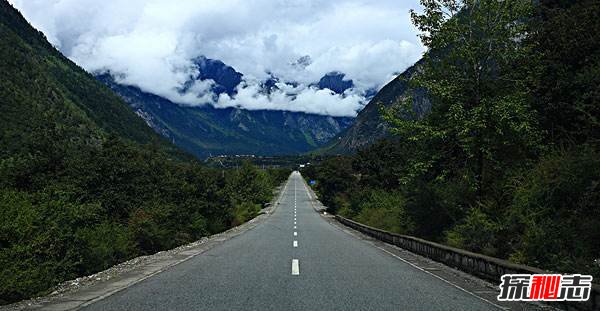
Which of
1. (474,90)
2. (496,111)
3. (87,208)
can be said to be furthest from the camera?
(87,208)

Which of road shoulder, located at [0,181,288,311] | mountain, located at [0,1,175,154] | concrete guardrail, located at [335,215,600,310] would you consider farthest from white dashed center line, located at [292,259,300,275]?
mountain, located at [0,1,175,154]

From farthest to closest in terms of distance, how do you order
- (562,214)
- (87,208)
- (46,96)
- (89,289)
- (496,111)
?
(46,96) < (87,208) < (496,111) < (562,214) < (89,289)

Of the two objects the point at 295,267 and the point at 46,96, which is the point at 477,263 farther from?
the point at 46,96

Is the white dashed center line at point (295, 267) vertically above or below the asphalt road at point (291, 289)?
below

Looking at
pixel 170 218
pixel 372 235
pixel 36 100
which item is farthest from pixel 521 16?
pixel 36 100

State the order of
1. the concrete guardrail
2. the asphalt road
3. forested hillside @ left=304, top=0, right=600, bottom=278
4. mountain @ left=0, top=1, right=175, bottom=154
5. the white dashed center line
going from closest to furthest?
the concrete guardrail → the asphalt road → the white dashed center line → forested hillside @ left=304, top=0, right=600, bottom=278 → mountain @ left=0, top=1, right=175, bottom=154

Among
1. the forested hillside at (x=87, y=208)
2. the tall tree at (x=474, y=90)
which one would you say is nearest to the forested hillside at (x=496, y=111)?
the tall tree at (x=474, y=90)

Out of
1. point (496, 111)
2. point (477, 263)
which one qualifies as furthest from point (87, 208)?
point (496, 111)

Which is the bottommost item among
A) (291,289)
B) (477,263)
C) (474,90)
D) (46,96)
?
(477,263)

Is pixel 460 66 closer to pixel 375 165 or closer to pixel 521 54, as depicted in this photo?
pixel 521 54

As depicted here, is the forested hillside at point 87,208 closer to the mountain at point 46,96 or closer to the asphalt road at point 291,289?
the asphalt road at point 291,289

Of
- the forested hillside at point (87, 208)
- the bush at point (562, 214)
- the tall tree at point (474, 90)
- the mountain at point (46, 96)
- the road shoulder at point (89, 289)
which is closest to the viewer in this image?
→ the road shoulder at point (89, 289)

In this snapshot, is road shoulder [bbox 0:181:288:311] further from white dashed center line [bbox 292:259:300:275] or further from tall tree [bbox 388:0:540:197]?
tall tree [bbox 388:0:540:197]

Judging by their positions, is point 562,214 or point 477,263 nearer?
point 477,263
